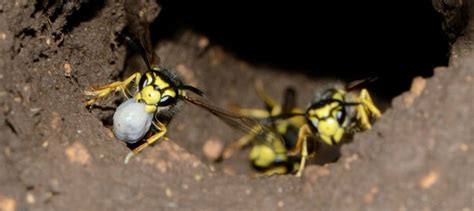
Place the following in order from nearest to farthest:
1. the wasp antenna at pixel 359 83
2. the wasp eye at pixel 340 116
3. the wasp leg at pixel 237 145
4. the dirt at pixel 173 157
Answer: the dirt at pixel 173 157, the wasp eye at pixel 340 116, the wasp antenna at pixel 359 83, the wasp leg at pixel 237 145

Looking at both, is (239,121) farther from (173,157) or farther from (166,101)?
A: (173,157)

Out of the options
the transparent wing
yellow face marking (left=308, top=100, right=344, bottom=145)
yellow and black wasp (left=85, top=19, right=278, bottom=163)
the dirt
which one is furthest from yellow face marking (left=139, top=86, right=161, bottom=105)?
yellow face marking (left=308, top=100, right=344, bottom=145)

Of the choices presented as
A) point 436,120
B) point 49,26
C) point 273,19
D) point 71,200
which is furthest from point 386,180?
point 273,19

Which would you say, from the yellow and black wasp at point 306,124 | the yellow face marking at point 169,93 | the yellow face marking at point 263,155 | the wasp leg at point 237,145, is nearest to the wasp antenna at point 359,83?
the yellow and black wasp at point 306,124

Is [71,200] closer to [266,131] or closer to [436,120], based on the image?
[436,120]

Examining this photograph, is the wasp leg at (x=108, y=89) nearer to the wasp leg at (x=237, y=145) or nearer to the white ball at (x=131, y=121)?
the white ball at (x=131, y=121)

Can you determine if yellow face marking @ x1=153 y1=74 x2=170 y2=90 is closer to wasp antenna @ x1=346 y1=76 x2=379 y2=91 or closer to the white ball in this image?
the white ball
